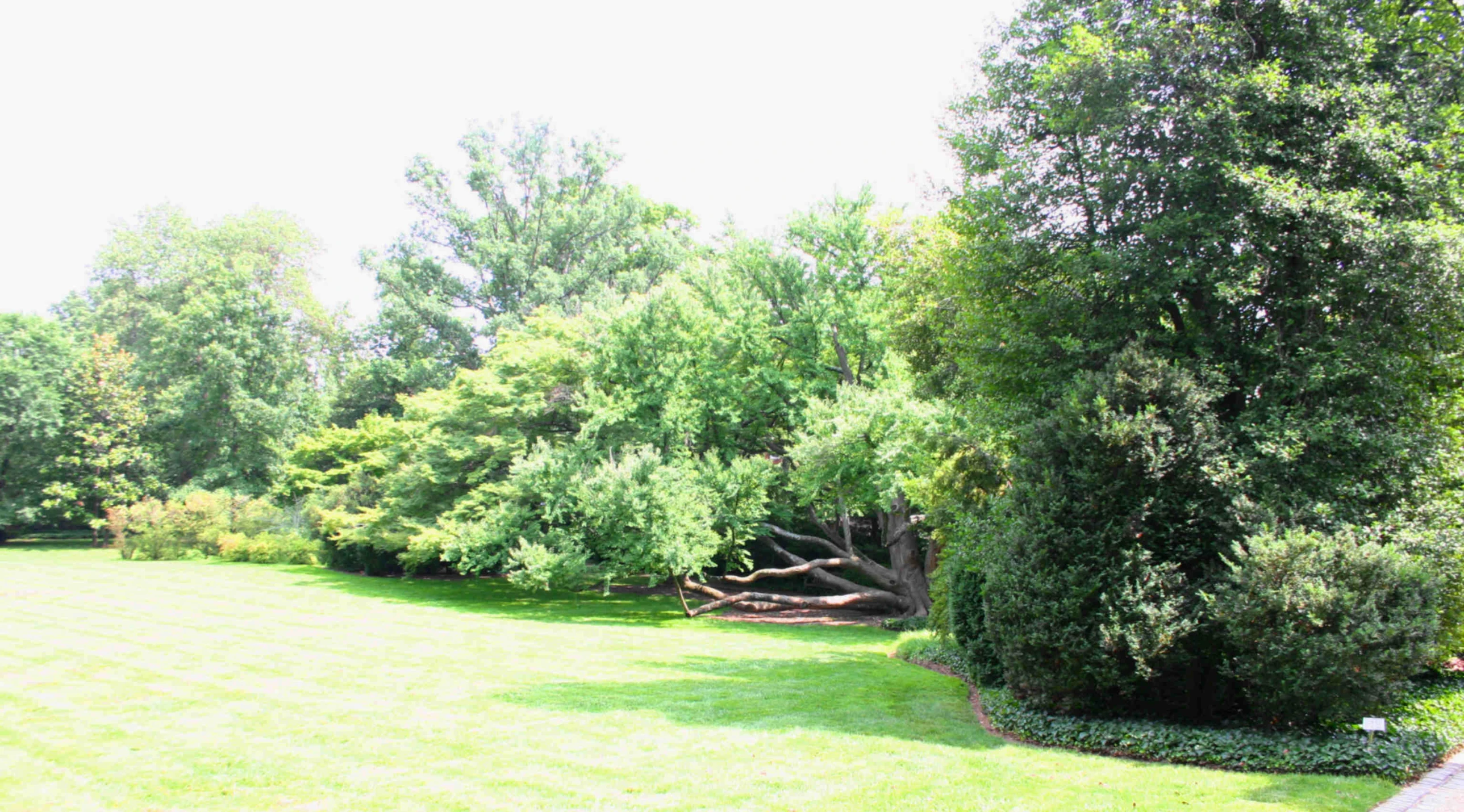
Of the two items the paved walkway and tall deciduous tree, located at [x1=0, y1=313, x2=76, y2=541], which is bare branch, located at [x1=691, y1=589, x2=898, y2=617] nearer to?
the paved walkway

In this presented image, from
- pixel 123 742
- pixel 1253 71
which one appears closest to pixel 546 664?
pixel 123 742

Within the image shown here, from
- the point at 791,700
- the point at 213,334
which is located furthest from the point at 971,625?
the point at 213,334

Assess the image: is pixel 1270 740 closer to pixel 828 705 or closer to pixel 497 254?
pixel 828 705

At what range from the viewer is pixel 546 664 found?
12.4 meters

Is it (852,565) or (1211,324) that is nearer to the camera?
(1211,324)

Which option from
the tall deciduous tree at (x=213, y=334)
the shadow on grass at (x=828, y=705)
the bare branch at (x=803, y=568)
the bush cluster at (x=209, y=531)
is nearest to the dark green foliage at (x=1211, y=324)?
the shadow on grass at (x=828, y=705)

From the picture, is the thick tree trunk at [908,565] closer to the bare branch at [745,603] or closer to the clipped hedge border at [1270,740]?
the bare branch at [745,603]

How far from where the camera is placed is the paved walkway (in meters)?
5.75

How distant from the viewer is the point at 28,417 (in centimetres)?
3750

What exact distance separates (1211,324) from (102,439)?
46475mm

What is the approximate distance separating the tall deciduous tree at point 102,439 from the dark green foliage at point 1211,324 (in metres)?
43.9

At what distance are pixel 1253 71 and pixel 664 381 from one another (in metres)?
16.3

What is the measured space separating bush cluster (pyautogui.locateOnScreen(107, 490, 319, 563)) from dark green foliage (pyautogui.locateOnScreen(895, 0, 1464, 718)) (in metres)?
30.9

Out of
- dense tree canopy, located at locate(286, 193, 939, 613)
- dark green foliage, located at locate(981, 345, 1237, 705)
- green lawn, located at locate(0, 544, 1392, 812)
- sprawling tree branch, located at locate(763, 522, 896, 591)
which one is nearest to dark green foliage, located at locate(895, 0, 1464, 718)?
dark green foliage, located at locate(981, 345, 1237, 705)
